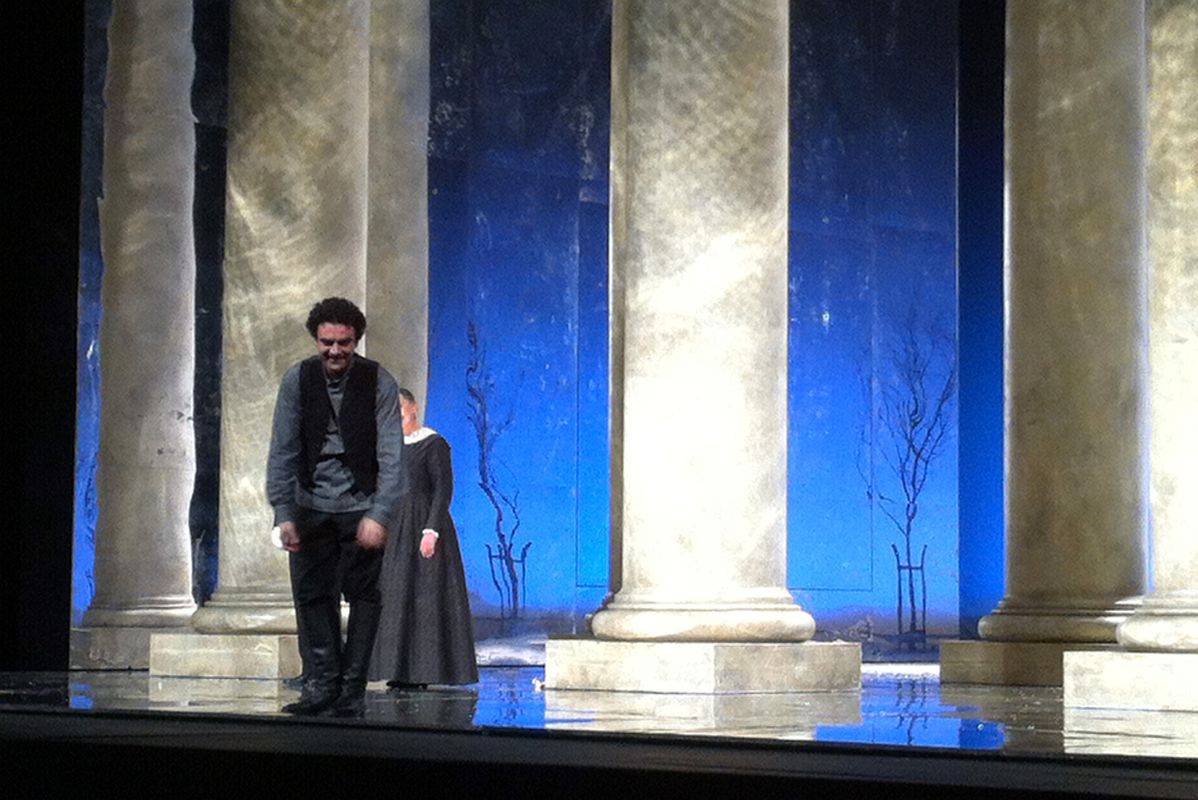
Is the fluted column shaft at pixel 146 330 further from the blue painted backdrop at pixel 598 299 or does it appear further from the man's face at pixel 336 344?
the man's face at pixel 336 344

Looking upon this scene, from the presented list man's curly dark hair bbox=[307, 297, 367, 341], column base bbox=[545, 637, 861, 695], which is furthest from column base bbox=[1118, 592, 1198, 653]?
man's curly dark hair bbox=[307, 297, 367, 341]

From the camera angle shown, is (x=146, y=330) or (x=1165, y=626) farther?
(x=146, y=330)

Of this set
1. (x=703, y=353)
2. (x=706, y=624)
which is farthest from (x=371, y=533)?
(x=703, y=353)

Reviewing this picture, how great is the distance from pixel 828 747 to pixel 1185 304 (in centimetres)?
675

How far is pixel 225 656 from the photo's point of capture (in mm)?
25250

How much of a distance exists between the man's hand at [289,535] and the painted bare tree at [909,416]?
25008mm

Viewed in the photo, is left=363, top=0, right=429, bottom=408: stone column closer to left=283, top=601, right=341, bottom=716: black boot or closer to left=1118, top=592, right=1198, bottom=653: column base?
left=283, top=601, right=341, bottom=716: black boot

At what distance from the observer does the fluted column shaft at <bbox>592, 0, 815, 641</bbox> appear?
2172cm

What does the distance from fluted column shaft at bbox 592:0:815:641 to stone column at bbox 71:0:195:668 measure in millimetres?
12035

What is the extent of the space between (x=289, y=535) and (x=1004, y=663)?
11811 mm

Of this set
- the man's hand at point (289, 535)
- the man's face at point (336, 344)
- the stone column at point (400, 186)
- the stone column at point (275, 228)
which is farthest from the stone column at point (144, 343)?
the man's face at point (336, 344)

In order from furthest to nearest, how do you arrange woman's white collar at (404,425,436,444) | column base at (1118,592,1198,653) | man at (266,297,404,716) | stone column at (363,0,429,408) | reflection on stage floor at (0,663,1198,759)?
stone column at (363,0,429,408) → woman's white collar at (404,425,436,444) → column base at (1118,592,1198,653) → man at (266,297,404,716) → reflection on stage floor at (0,663,1198,759)

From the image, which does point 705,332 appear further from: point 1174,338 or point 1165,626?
point 1165,626

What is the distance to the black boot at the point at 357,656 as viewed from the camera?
715 inches
